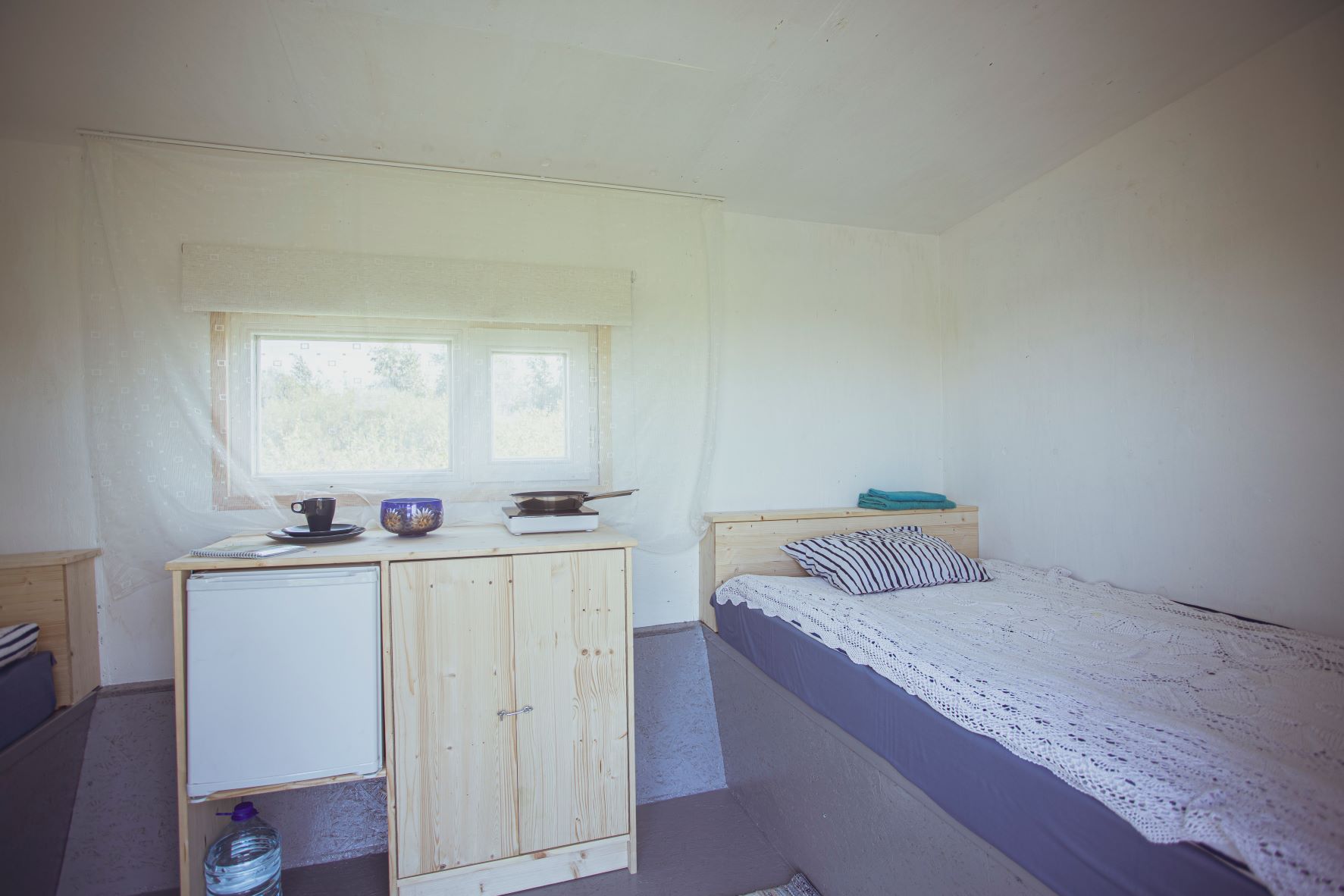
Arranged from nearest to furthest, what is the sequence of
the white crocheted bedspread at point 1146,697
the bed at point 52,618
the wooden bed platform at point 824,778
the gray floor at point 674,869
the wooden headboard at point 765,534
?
1. the white crocheted bedspread at point 1146,697
2. the wooden bed platform at point 824,778
3. the bed at point 52,618
4. the gray floor at point 674,869
5. the wooden headboard at point 765,534

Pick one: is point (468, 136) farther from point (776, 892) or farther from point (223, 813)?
point (776, 892)

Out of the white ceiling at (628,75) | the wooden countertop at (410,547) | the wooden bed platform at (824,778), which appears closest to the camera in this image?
the wooden bed platform at (824,778)

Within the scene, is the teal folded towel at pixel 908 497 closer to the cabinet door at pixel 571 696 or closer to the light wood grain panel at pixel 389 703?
the cabinet door at pixel 571 696

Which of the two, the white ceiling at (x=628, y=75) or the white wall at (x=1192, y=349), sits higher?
the white ceiling at (x=628, y=75)

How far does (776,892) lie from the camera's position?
1.68 metres

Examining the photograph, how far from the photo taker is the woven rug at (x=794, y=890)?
5.44ft

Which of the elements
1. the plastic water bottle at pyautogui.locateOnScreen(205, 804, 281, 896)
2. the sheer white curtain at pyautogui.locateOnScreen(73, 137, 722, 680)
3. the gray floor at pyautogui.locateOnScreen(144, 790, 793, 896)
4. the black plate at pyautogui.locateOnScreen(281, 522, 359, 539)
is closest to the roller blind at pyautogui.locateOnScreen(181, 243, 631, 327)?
the sheer white curtain at pyautogui.locateOnScreen(73, 137, 722, 680)

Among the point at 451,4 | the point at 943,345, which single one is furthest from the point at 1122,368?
the point at 451,4

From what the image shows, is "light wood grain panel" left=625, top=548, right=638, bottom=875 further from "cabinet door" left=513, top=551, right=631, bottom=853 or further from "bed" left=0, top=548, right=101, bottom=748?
"bed" left=0, top=548, right=101, bottom=748

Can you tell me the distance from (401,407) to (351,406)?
15cm

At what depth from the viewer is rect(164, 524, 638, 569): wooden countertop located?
1513 mm

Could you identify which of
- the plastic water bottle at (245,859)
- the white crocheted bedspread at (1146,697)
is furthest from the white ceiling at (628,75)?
the plastic water bottle at (245,859)

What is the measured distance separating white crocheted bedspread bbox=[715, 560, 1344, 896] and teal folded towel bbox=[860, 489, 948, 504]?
614 millimetres

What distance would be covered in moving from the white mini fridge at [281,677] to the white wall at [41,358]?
75 centimetres
